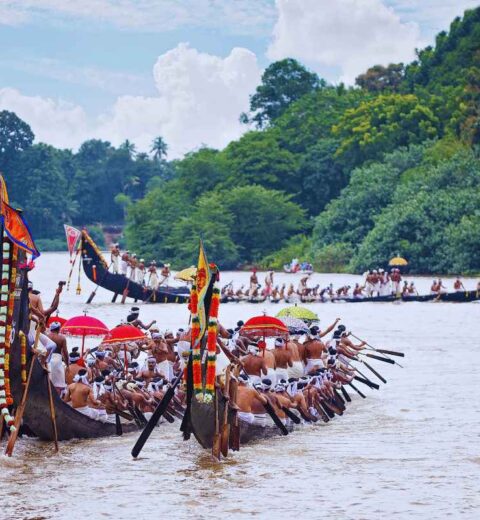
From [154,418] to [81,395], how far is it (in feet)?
6.21

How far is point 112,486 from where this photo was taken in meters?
13.9

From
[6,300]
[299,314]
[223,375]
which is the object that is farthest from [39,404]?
[299,314]

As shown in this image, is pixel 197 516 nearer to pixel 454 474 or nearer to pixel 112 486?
pixel 112 486

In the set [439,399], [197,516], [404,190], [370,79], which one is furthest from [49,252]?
[197,516]

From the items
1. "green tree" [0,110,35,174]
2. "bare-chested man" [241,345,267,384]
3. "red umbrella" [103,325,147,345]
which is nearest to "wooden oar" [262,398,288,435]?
"bare-chested man" [241,345,267,384]

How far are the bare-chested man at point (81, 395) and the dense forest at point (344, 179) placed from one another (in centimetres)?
4229

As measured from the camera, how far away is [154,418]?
14.5 metres

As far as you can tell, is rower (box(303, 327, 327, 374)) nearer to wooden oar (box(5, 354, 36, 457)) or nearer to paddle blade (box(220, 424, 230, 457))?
paddle blade (box(220, 424, 230, 457))

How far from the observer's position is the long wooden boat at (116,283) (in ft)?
129

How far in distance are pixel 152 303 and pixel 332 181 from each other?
35420mm

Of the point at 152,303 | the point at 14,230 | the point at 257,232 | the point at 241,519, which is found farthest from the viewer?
the point at 257,232

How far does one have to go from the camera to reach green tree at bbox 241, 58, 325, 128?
302 ft

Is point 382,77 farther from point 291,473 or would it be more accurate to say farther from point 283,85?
point 291,473

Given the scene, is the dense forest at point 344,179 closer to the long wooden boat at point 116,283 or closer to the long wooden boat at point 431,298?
the long wooden boat at point 431,298
